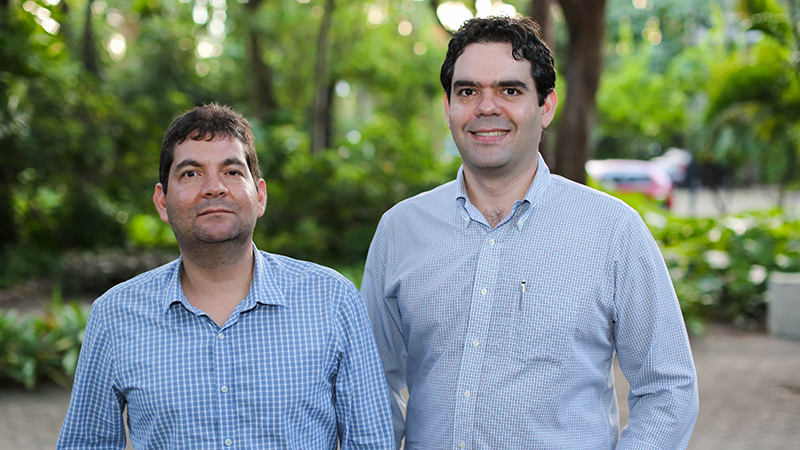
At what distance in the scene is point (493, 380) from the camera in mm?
2154

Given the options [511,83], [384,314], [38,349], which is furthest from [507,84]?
[38,349]

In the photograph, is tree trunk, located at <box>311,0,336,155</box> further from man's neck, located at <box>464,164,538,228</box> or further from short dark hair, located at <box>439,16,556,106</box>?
man's neck, located at <box>464,164,538,228</box>

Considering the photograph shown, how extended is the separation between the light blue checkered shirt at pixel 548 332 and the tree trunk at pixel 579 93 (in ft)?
23.8

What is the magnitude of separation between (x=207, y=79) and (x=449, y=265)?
17.7m

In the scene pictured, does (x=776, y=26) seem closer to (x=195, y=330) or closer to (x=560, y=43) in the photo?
(x=195, y=330)

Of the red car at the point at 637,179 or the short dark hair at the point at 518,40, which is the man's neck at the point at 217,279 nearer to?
the short dark hair at the point at 518,40

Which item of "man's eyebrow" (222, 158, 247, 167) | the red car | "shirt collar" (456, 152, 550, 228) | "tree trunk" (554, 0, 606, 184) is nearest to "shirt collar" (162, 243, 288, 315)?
"man's eyebrow" (222, 158, 247, 167)

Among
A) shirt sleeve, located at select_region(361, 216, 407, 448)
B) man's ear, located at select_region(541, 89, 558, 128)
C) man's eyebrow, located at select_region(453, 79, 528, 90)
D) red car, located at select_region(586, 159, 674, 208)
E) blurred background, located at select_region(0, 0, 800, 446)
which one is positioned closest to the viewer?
man's eyebrow, located at select_region(453, 79, 528, 90)

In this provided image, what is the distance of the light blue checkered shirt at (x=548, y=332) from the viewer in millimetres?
2145

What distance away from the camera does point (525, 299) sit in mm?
2193

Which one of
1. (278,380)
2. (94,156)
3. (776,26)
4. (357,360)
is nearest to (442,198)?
(357,360)

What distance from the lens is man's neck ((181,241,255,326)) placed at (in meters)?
2.14

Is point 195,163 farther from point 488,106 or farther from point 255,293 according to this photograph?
point 488,106

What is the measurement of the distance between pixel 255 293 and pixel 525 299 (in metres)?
0.80
